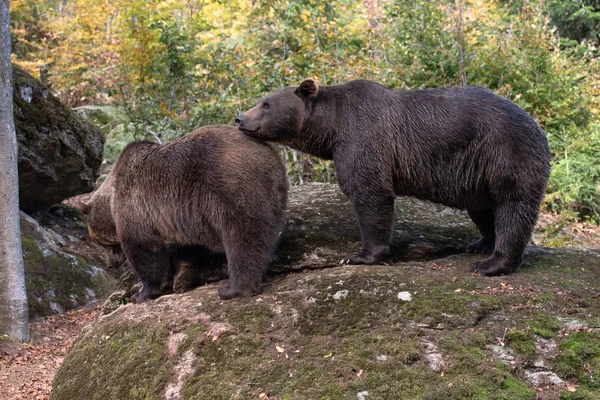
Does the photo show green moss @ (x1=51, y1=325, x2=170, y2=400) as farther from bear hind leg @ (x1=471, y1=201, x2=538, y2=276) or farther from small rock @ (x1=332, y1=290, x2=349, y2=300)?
bear hind leg @ (x1=471, y1=201, x2=538, y2=276)

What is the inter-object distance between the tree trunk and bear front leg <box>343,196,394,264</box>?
443cm

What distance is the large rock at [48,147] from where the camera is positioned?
10641 millimetres

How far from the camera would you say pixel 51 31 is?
68.1ft

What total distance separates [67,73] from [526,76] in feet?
38.4

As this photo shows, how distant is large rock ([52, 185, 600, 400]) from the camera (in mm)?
4117

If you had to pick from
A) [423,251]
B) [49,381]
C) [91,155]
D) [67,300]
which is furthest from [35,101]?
[423,251]

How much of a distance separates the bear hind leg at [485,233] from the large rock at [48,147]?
7577 millimetres

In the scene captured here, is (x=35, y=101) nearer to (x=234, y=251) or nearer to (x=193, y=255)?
(x=193, y=255)

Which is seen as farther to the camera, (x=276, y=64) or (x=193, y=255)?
(x=276, y=64)

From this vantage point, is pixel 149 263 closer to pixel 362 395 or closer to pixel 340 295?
pixel 340 295

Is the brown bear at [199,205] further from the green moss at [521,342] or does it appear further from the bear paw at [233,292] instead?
the green moss at [521,342]

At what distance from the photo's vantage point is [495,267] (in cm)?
567

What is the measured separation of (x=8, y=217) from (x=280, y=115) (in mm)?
3782

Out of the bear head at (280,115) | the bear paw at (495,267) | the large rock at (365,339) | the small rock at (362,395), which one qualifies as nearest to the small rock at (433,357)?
the large rock at (365,339)
